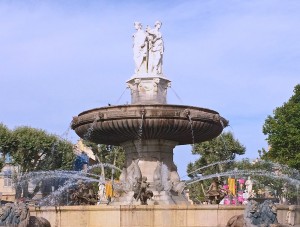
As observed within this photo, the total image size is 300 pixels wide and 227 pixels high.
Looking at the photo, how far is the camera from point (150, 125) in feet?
61.9

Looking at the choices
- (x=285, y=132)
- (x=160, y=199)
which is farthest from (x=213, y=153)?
(x=160, y=199)

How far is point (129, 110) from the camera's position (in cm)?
1869

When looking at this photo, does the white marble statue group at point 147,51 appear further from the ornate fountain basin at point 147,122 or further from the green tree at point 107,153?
the green tree at point 107,153

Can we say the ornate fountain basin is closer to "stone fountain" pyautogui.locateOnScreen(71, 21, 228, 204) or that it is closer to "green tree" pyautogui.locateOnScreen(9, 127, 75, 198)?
"stone fountain" pyautogui.locateOnScreen(71, 21, 228, 204)

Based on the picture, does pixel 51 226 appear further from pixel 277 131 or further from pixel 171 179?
pixel 277 131

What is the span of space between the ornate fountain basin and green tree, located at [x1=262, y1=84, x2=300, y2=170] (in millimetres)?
25720

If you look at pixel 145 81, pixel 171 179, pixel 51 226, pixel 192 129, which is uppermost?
pixel 145 81

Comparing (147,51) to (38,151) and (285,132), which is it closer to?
(285,132)

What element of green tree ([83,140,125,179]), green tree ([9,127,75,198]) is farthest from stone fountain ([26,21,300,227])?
green tree ([83,140,125,179])

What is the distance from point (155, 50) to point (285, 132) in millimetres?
26951

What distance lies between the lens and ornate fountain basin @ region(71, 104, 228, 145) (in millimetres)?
18688

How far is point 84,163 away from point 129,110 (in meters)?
66.0

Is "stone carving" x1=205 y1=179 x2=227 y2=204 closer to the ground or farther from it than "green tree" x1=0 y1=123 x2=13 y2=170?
closer to the ground

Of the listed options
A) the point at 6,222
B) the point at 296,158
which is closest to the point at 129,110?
the point at 6,222
